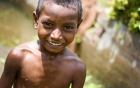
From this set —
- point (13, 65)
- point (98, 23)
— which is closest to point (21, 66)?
point (13, 65)

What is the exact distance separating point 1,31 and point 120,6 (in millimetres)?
2826

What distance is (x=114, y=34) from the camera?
15.7 ft

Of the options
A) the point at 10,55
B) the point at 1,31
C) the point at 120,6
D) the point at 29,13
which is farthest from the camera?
the point at 29,13

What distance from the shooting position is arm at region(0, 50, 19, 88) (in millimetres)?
2232

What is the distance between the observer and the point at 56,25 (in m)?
2.02

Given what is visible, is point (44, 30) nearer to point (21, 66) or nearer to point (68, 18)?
point (68, 18)

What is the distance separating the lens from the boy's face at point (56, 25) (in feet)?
6.57

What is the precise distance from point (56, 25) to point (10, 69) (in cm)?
57

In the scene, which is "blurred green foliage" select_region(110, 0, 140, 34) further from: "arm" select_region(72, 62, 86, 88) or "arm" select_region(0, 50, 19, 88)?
"arm" select_region(0, 50, 19, 88)

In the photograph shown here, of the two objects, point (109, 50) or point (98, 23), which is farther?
point (98, 23)

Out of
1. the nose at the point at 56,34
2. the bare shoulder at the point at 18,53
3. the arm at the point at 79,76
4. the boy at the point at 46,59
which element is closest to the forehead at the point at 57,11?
the boy at the point at 46,59

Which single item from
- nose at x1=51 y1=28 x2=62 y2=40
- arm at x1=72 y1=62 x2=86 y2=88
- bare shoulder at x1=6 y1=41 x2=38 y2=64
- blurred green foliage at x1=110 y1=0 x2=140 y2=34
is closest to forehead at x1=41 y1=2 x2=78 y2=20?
nose at x1=51 y1=28 x2=62 y2=40

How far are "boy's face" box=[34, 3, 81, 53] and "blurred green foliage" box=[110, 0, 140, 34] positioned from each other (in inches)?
87.9

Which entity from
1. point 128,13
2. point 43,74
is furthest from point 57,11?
point 128,13
